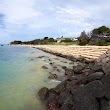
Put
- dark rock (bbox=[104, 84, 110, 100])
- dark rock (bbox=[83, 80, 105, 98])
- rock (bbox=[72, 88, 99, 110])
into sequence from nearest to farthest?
rock (bbox=[72, 88, 99, 110]) → dark rock (bbox=[104, 84, 110, 100]) → dark rock (bbox=[83, 80, 105, 98])

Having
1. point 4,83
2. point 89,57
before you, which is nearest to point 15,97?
point 4,83

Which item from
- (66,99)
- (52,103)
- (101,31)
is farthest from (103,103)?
(101,31)

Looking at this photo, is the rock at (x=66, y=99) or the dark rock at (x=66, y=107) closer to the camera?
the dark rock at (x=66, y=107)

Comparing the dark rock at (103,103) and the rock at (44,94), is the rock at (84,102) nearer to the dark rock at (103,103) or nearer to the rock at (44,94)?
the dark rock at (103,103)

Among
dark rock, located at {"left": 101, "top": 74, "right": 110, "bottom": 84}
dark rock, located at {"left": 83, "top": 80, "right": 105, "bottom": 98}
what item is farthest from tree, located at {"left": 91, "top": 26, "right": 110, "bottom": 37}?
dark rock, located at {"left": 83, "top": 80, "right": 105, "bottom": 98}

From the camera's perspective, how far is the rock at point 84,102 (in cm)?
891

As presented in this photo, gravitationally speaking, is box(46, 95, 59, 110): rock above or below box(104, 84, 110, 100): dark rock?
below

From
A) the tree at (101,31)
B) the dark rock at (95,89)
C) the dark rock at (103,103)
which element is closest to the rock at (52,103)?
the dark rock at (95,89)

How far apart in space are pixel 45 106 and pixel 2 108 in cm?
215

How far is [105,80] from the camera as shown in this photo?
11258 millimetres

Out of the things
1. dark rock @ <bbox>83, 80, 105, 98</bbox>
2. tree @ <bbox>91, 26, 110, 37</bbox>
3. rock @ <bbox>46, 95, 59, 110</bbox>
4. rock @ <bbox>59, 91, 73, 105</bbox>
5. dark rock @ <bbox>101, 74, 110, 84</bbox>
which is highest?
tree @ <bbox>91, 26, 110, 37</bbox>

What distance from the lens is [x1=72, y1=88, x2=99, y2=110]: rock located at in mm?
8906

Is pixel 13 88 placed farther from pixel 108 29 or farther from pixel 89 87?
pixel 108 29

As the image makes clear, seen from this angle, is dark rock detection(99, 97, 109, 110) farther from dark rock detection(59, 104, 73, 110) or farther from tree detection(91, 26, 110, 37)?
tree detection(91, 26, 110, 37)
